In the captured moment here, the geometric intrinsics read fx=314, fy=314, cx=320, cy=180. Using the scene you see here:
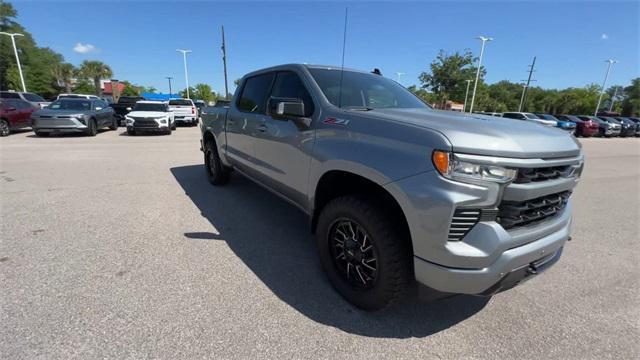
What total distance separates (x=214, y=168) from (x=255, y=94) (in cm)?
212

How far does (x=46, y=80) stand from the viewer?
55344mm

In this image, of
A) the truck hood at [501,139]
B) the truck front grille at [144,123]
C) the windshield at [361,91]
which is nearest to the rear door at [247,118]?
the windshield at [361,91]

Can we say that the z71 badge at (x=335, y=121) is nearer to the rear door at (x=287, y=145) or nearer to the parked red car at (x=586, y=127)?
the rear door at (x=287, y=145)

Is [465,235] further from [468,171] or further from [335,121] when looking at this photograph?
[335,121]

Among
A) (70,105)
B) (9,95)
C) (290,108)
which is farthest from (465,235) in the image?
(9,95)

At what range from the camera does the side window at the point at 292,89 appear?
2852 millimetres

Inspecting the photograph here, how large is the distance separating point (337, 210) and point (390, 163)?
2.02 feet

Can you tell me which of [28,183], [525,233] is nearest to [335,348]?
[525,233]

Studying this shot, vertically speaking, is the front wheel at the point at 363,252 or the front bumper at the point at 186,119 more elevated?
the front wheel at the point at 363,252

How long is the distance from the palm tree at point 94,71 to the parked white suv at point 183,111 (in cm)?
7061

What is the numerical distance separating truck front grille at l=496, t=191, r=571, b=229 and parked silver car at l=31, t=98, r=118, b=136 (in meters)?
14.9

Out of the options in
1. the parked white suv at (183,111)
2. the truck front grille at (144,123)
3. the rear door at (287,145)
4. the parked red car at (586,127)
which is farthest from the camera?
the parked red car at (586,127)

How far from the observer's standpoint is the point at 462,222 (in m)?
1.72

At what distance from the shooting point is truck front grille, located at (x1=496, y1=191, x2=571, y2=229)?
5.85ft
